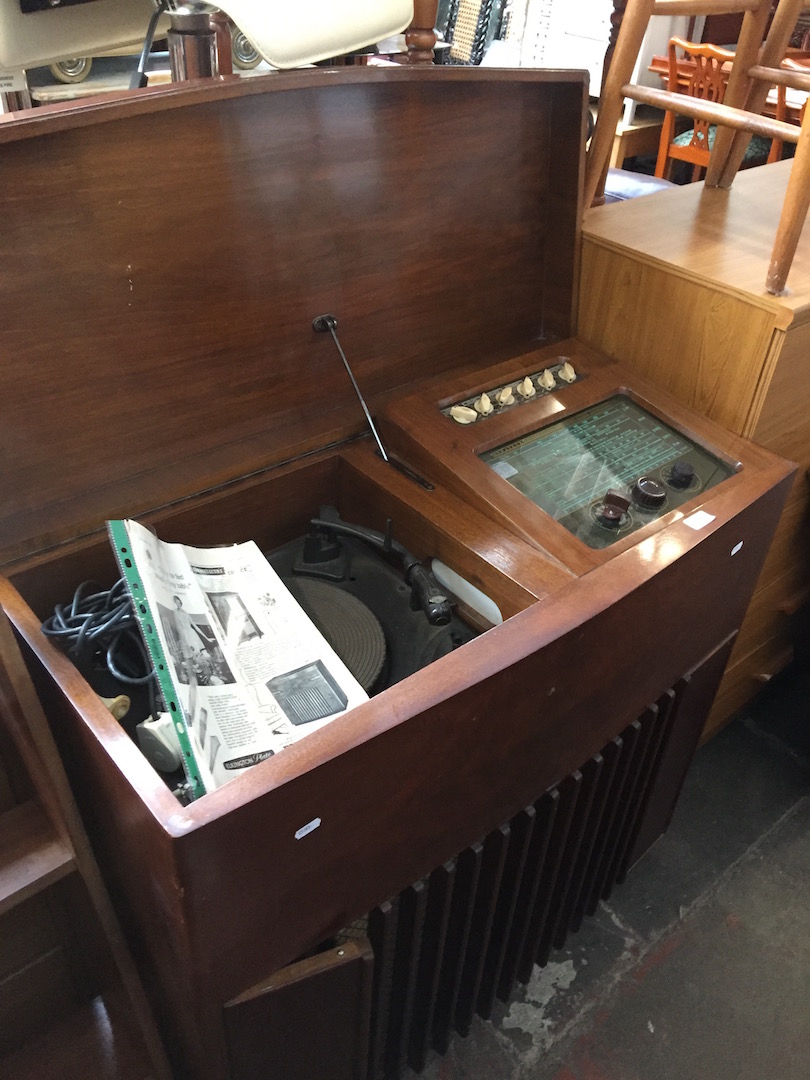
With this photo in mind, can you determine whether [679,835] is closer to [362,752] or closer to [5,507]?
[362,752]

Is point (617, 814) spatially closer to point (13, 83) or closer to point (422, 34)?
point (422, 34)

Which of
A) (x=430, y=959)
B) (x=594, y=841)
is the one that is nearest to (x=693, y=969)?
(x=594, y=841)

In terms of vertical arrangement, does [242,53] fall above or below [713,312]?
above

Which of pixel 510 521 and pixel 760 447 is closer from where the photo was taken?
pixel 510 521

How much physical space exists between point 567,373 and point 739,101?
641 millimetres

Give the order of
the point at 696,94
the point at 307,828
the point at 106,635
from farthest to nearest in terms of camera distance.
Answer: the point at 696,94, the point at 106,635, the point at 307,828

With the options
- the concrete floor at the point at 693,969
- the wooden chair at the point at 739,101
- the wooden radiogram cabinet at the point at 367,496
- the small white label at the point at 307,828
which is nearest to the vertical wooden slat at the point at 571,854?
the wooden radiogram cabinet at the point at 367,496

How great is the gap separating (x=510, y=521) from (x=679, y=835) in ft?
3.13

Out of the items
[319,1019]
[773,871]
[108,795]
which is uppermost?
[108,795]

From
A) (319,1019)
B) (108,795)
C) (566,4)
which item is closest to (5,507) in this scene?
(108,795)

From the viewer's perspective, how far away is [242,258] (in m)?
1.03

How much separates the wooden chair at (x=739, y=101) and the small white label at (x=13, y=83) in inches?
33.6

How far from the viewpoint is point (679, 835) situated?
1.66 m

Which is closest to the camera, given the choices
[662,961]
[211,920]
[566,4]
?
[211,920]
